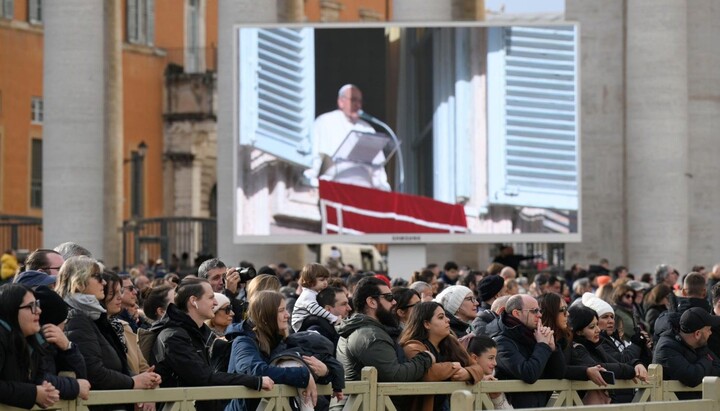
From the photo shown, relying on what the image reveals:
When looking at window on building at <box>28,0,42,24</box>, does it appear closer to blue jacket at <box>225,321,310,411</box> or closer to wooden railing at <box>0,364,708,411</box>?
wooden railing at <box>0,364,708,411</box>

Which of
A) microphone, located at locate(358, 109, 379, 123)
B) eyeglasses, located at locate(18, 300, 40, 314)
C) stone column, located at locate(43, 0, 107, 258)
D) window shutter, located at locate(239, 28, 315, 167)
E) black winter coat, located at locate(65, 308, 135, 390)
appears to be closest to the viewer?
eyeglasses, located at locate(18, 300, 40, 314)

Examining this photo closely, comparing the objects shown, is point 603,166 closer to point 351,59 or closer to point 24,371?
point 351,59

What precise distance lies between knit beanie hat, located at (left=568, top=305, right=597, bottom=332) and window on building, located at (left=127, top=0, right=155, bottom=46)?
57827 mm

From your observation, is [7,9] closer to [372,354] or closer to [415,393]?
[372,354]

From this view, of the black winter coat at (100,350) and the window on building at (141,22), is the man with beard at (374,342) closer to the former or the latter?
the black winter coat at (100,350)

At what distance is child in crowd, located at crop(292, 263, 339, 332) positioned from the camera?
1667cm

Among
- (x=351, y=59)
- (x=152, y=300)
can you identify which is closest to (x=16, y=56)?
(x=351, y=59)

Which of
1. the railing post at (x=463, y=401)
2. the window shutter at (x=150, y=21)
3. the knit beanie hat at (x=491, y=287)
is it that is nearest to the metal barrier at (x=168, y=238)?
the window shutter at (x=150, y=21)

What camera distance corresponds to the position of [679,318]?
57.4 ft

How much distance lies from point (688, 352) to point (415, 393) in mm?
3700

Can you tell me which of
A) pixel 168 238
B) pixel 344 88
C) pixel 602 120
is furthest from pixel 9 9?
pixel 602 120

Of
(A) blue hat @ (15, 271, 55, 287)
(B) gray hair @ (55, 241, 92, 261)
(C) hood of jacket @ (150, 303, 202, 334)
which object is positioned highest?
(B) gray hair @ (55, 241, 92, 261)

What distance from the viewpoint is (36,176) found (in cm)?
6819

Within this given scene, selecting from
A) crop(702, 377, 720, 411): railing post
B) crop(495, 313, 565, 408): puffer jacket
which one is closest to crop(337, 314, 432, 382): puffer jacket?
crop(495, 313, 565, 408): puffer jacket
